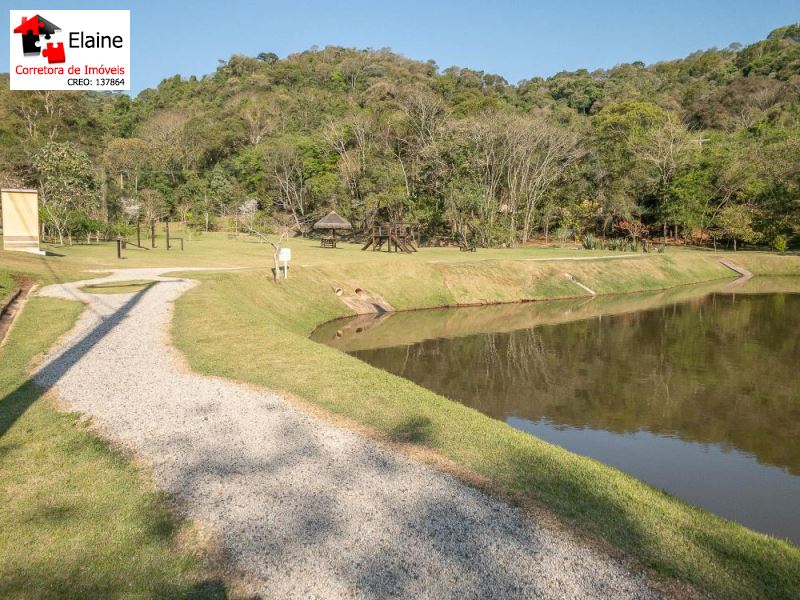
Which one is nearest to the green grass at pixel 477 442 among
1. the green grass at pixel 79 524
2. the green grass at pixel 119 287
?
the green grass at pixel 119 287

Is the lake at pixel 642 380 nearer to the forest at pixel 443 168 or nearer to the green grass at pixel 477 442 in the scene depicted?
the green grass at pixel 477 442

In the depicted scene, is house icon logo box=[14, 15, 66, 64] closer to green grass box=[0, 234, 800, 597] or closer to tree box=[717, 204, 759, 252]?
green grass box=[0, 234, 800, 597]

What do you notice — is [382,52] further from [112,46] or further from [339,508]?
[339,508]

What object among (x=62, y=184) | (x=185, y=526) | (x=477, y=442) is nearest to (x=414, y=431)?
(x=477, y=442)

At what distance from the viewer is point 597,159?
2223 inches

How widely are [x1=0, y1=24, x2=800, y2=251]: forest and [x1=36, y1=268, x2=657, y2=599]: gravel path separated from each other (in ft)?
102

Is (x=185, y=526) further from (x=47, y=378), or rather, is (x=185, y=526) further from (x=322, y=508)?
(x=47, y=378)

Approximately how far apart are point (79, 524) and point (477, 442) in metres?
4.60

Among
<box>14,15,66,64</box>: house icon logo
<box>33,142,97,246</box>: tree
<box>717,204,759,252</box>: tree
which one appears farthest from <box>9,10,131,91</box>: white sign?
<box>717,204,759,252</box>: tree

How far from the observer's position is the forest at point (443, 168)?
4678 centimetres

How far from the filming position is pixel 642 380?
50.3 feet

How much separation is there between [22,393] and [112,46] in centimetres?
2040

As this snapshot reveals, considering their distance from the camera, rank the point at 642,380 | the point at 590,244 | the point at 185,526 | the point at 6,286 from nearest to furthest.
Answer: the point at 185,526 < the point at 642,380 < the point at 6,286 < the point at 590,244

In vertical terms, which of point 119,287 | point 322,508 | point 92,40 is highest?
point 92,40
